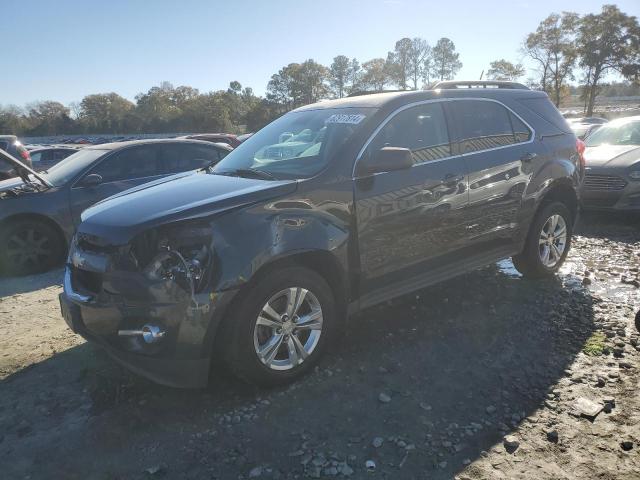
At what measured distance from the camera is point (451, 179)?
4.00 meters

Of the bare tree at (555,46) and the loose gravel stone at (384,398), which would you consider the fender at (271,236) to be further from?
the bare tree at (555,46)

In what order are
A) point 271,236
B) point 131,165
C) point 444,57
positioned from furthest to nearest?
point 444,57 < point 131,165 < point 271,236

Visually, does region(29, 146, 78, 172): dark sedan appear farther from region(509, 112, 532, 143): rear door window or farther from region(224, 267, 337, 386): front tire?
region(224, 267, 337, 386): front tire

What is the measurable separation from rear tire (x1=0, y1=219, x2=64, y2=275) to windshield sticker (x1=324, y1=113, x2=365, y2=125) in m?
4.38

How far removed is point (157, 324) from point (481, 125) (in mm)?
3273

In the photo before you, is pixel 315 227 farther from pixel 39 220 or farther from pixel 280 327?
pixel 39 220

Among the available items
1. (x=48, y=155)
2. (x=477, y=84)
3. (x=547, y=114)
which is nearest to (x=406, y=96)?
(x=477, y=84)

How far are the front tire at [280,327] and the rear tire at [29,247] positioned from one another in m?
4.51

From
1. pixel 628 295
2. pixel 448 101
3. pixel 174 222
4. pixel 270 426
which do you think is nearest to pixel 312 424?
pixel 270 426

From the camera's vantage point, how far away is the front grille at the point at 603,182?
753cm

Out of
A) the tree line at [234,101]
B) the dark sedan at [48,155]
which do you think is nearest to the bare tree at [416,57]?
the tree line at [234,101]

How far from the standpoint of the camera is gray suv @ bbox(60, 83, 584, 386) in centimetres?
283

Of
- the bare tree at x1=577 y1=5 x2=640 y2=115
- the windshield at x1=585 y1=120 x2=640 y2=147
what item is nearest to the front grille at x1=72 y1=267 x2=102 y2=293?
the windshield at x1=585 y1=120 x2=640 y2=147

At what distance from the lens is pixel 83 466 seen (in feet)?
8.57
